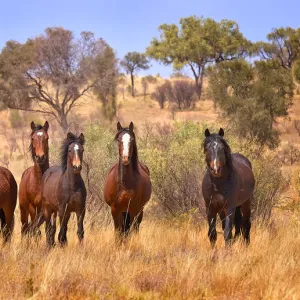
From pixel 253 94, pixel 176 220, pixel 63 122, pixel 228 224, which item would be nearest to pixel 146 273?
pixel 228 224

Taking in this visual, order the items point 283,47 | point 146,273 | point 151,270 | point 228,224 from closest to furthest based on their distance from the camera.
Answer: point 146,273 < point 151,270 < point 228,224 < point 283,47

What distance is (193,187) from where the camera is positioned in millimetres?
12164

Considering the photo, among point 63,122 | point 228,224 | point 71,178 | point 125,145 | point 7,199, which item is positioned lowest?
point 228,224

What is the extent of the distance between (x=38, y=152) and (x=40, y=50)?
2614cm

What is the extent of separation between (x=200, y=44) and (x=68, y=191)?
39.4 meters

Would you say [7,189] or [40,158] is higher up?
[40,158]

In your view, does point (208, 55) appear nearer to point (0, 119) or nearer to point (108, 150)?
point (0, 119)

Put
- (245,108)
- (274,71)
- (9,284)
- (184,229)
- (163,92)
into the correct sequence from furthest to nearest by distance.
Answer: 1. (163,92)
2. (274,71)
3. (245,108)
4. (184,229)
5. (9,284)

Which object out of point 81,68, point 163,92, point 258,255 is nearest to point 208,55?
point 163,92

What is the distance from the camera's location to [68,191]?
820 centimetres

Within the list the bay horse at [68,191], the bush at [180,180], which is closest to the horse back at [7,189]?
the bay horse at [68,191]

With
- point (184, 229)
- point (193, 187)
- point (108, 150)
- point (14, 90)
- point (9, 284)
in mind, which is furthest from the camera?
point (14, 90)

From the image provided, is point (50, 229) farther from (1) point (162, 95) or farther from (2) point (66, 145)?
(1) point (162, 95)

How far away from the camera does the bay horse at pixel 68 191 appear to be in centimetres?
812
